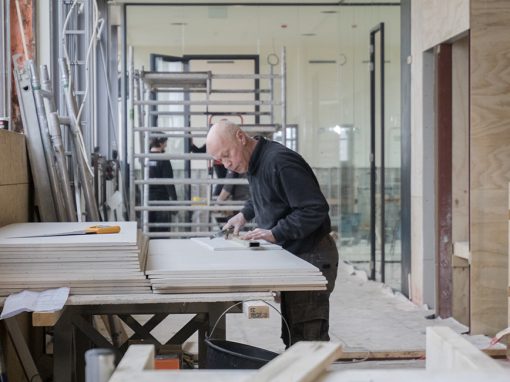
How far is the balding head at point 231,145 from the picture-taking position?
153 inches

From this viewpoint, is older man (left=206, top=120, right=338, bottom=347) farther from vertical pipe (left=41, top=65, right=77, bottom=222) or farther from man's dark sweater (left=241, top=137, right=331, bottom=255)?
vertical pipe (left=41, top=65, right=77, bottom=222)

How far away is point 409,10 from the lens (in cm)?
730

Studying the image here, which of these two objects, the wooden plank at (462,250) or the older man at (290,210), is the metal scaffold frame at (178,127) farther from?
the older man at (290,210)

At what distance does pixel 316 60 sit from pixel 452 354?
368 inches

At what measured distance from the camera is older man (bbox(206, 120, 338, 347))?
3648 mm

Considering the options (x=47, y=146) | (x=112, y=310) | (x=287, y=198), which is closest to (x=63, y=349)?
(x=112, y=310)

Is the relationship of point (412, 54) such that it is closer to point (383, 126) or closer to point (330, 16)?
point (383, 126)

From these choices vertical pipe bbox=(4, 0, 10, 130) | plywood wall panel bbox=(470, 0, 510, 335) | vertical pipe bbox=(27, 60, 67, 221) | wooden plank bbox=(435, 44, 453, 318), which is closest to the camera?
vertical pipe bbox=(27, 60, 67, 221)

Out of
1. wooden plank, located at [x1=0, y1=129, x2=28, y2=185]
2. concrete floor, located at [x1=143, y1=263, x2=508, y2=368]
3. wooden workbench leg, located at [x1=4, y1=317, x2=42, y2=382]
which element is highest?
wooden plank, located at [x1=0, y1=129, x2=28, y2=185]

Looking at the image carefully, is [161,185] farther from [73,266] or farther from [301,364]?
[301,364]

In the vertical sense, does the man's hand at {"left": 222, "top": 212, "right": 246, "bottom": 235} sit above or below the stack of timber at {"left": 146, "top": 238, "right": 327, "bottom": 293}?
above

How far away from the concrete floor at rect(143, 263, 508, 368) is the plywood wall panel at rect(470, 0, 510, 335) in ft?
0.91

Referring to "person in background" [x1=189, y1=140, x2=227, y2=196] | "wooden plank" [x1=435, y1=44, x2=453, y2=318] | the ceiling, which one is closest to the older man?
"wooden plank" [x1=435, y1=44, x2=453, y2=318]

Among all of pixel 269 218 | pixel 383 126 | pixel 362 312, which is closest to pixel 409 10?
pixel 383 126
